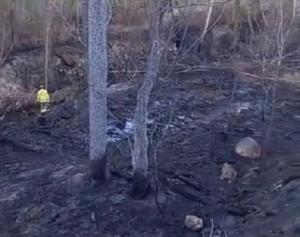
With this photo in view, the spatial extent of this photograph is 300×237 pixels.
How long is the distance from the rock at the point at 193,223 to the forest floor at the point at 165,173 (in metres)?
0.08

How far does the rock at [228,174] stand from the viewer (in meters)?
11.0

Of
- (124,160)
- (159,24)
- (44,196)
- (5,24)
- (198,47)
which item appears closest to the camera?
(159,24)

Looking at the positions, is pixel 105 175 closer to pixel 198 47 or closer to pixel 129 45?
pixel 129 45

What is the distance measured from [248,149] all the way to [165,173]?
182 centimetres

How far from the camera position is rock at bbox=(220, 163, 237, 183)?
11.0 metres

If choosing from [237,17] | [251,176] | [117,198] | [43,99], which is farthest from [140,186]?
[237,17]

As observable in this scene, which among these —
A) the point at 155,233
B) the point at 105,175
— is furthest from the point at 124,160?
the point at 155,233

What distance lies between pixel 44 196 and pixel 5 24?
693 cm

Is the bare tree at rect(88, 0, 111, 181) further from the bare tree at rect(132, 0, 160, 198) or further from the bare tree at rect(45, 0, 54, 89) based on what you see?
the bare tree at rect(45, 0, 54, 89)

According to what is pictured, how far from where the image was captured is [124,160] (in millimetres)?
11422

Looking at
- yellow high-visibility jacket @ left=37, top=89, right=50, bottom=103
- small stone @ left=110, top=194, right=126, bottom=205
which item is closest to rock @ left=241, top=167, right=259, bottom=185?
small stone @ left=110, top=194, right=126, bottom=205

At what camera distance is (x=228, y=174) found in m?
11.0

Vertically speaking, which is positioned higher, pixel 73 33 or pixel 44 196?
pixel 73 33

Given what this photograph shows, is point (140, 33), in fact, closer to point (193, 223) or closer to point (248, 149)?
point (248, 149)
